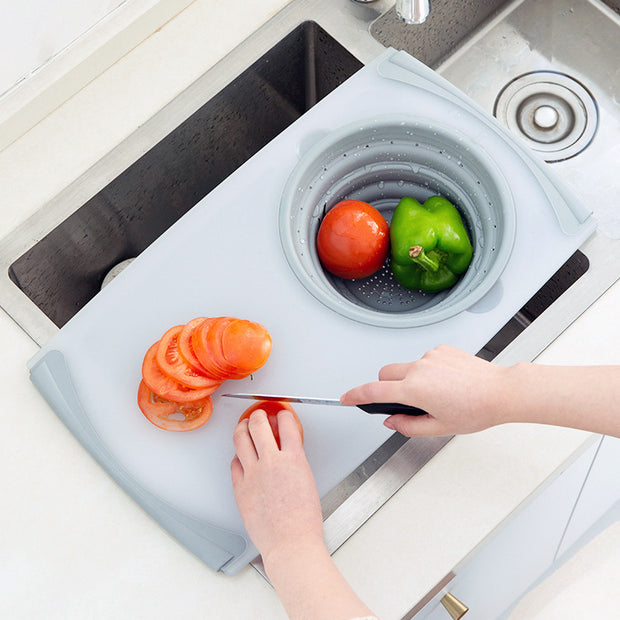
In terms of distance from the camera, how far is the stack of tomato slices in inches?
31.3

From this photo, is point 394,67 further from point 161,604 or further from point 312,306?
point 161,604

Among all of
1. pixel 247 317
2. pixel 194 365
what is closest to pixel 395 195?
pixel 247 317

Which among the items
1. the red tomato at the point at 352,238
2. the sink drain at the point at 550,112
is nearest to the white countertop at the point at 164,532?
the red tomato at the point at 352,238

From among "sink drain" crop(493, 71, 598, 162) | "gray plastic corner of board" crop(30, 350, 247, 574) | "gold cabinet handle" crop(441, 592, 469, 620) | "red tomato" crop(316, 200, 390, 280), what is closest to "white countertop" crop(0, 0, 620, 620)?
"gray plastic corner of board" crop(30, 350, 247, 574)

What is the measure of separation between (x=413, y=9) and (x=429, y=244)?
0.29 meters

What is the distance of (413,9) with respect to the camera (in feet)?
2.97

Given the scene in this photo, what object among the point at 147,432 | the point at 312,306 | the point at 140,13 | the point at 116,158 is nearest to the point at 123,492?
the point at 147,432

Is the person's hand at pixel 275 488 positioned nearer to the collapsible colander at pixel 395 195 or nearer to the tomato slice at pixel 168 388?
the tomato slice at pixel 168 388

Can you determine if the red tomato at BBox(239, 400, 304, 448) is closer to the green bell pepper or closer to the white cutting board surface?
the white cutting board surface

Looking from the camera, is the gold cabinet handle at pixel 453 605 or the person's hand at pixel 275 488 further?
the gold cabinet handle at pixel 453 605

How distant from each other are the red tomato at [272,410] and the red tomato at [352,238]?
0.68 feet

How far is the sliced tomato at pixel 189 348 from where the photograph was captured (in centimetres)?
80

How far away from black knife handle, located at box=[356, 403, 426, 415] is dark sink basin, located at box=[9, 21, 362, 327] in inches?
18.8

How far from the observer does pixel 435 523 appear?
827mm
